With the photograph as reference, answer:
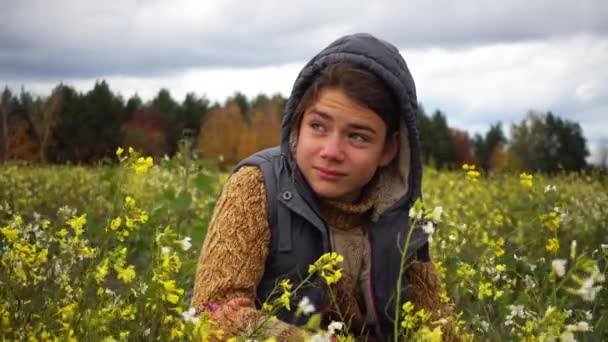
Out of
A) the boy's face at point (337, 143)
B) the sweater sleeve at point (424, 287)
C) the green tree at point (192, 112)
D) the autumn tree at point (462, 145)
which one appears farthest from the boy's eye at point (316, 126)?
the autumn tree at point (462, 145)

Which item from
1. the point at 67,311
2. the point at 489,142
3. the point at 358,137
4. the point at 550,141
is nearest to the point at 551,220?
the point at 358,137

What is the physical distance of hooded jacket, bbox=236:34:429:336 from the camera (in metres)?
2.81

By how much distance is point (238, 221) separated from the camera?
2.77 m

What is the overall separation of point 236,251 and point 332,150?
0.45 meters

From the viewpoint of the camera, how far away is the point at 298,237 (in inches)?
112

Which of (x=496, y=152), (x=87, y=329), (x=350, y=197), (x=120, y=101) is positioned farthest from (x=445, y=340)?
(x=496, y=152)

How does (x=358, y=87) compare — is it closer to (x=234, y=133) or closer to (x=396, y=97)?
(x=396, y=97)

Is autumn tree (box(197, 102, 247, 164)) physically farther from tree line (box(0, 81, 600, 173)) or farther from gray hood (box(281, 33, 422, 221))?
gray hood (box(281, 33, 422, 221))

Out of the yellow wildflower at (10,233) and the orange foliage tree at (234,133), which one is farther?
the orange foliage tree at (234,133)

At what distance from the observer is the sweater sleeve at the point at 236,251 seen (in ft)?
8.77

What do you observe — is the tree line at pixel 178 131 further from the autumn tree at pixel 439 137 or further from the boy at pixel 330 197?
the boy at pixel 330 197

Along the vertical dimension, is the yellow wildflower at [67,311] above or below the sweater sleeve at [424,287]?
above

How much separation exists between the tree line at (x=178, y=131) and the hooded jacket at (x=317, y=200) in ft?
20.7

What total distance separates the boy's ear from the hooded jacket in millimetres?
23
